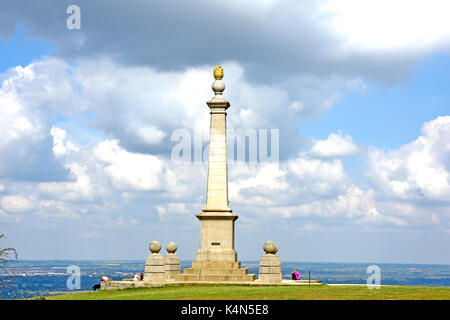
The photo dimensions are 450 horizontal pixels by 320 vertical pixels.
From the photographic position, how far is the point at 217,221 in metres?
36.8

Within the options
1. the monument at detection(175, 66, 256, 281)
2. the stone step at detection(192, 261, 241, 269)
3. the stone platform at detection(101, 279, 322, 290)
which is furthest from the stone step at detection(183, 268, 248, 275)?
the stone platform at detection(101, 279, 322, 290)

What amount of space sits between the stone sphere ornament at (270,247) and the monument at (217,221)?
2.18m

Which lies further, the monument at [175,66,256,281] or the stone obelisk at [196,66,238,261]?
the stone obelisk at [196,66,238,261]

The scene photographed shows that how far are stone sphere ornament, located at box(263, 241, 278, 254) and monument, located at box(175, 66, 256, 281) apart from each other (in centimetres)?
218

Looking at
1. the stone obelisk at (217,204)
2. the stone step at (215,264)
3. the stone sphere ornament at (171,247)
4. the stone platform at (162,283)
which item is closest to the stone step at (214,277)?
the stone platform at (162,283)

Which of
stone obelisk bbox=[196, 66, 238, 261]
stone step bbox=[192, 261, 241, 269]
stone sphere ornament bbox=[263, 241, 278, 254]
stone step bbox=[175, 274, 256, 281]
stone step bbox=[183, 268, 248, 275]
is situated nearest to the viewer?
stone sphere ornament bbox=[263, 241, 278, 254]

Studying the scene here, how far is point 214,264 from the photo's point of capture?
3619 cm

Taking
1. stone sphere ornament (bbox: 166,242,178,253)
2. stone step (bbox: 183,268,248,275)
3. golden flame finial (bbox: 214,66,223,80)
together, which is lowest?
stone step (bbox: 183,268,248,275)

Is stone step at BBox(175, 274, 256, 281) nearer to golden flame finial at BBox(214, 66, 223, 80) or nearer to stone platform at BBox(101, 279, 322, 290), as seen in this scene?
stone platform at BBox(101, 279, 322, 290)

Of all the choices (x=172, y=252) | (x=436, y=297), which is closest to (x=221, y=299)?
(x=436, y=297)

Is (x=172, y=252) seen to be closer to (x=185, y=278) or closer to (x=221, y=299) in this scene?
(x=185, y=278)

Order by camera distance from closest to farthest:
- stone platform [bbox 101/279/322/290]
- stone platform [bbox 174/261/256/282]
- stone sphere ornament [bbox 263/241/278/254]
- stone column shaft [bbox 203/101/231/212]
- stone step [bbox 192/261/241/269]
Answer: stone platform [bbox 101/279/322/290] < stone sphere ornament [bbox 263/241/278/254] < stone platform [bbox 174/261/256/282] < stone step [bbox 192/261/241/269] < stone column shaft [bbox 203/101/231/212]

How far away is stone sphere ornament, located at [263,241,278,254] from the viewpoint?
3403 centimetres
